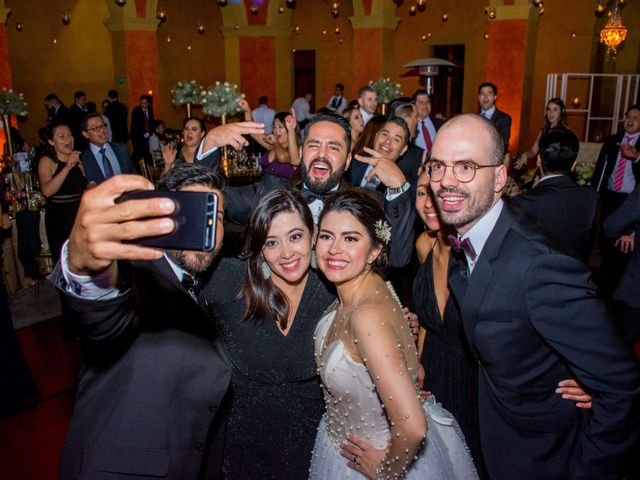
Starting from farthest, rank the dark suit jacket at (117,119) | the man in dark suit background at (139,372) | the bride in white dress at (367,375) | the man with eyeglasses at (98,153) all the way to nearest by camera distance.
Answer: the dark suit jacket at (117,119), the man with eyeglasses at (98,153), the bride in white dress at (367,375), the man in dark suit background at (139,372)

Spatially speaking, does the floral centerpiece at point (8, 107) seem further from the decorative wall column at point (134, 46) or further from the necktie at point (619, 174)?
the necktie at point (619, 174)

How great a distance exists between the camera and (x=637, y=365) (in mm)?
1487

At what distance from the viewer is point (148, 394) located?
53.7 inches

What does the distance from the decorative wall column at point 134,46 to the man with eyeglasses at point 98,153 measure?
7.62m

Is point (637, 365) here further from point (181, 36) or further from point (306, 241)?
point (181, 36)

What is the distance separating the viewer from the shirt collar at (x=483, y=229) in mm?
1667

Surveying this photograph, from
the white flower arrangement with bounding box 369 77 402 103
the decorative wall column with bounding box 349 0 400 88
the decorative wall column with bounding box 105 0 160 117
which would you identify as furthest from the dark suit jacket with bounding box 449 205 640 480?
the decorative wall column with bounding box 105 0 160 117

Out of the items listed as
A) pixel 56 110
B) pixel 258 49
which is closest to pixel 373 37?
pixel 258 49

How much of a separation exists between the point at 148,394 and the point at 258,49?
498 inches

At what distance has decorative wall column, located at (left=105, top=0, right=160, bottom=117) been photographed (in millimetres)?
11641

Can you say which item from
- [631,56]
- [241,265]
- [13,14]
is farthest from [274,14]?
[241,265]

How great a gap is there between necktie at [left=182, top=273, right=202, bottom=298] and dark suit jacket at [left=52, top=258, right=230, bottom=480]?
0.58 ft

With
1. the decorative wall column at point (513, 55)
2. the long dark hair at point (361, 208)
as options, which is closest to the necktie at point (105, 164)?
the long dark hair at point (361, 208)

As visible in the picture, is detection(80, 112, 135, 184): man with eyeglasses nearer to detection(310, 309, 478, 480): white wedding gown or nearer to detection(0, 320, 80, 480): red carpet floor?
detection(0, 320, 80, 480): red carpet floor
